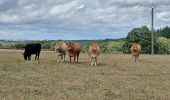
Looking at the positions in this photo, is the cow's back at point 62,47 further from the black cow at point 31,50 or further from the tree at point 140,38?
the tree at point 140,38

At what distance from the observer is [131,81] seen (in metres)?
21.7

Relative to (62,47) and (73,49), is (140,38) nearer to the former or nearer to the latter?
(73,49)

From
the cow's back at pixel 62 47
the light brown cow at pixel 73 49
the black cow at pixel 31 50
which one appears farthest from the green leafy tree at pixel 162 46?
the cow's back at pixel 62 47

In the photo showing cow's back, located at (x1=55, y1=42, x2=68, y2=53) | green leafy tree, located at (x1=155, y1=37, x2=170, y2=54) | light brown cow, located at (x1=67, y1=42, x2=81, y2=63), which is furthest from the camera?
green leafy tree, located at (x1=155, y1=37, x2=170, y2=54)

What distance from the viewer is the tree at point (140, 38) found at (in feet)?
301

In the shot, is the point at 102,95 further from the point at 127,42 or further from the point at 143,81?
the point at 127,42

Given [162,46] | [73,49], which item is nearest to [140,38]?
[162,46]

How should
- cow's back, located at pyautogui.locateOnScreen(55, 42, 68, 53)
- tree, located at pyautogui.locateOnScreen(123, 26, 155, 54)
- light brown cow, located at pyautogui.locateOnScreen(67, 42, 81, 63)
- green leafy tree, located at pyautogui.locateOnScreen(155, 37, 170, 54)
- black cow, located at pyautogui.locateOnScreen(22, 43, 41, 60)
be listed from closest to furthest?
cow's back, located at pyautogui.locateOnScreen(55, 42, 68, 53) → light brown cow, located at pyautogui.locateOnScreen(67, 42, 81, 63) → black cow, located at pyautogui.locateOnScreen(22, 43, 41, 60) → tree, located at pyautogui.locateOnScreen(123, 26, 155, 54) → green leafy tree, located at pyautogui.locateOnScreen(155, 37, 170, 54)

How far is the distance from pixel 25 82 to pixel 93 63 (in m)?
15.5

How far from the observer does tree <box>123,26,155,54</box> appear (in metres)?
91.6

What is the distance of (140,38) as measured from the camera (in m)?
91.9

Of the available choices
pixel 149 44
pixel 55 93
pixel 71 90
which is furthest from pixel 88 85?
pixel 149 44

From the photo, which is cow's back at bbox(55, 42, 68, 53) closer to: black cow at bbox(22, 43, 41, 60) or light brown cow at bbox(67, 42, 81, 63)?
light brown cow at bbox(67, 42, 81, 63)

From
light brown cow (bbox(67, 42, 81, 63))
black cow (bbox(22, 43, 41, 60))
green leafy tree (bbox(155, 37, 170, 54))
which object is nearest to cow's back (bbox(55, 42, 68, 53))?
light brown cow (bbox(67, 42, 81, 63))
